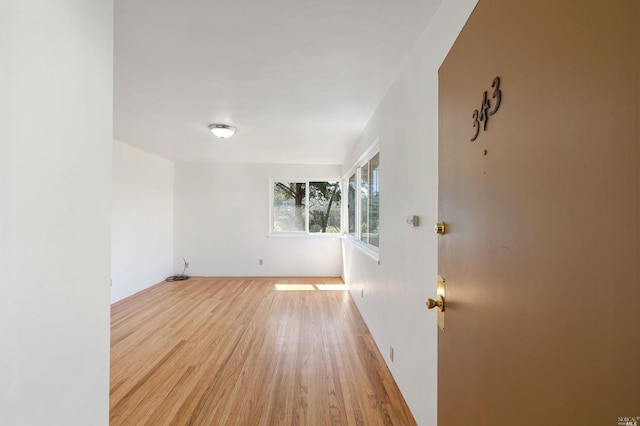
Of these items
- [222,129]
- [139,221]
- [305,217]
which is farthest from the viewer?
[305,217]

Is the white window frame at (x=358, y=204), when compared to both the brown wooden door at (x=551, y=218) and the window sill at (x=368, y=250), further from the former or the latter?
the brown wooden door at (x=551, y=218)

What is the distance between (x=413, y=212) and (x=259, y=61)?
1.46 meters

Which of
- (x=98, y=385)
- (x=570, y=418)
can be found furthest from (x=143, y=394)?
A: (x=570, y=418)

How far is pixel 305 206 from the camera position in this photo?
19.3 ft

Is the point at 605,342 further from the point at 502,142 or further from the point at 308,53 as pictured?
the point at 308,53

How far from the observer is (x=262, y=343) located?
2707mm

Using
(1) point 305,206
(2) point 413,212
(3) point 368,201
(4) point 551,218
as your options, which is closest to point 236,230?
(1) point 305,206

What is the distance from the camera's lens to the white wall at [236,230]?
5691 mm

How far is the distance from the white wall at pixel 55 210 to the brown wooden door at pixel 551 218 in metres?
1.15

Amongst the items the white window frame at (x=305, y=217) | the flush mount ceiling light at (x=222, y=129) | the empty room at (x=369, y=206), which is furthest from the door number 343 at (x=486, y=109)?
the white window frame at (x=305, y=217)

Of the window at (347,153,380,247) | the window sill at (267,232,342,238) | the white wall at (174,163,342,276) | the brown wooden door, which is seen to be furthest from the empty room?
the window sill at (267,232,342,238)

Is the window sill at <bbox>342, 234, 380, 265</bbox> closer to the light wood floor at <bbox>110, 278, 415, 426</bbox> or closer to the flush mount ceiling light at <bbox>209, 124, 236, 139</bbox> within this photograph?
the light wood floor at <bbox>110, 278, 415, 426</bbox>

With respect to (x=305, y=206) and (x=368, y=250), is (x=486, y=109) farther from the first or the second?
(x=305, y=206)

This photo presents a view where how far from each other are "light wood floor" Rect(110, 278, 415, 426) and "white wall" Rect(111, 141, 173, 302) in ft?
2.08
